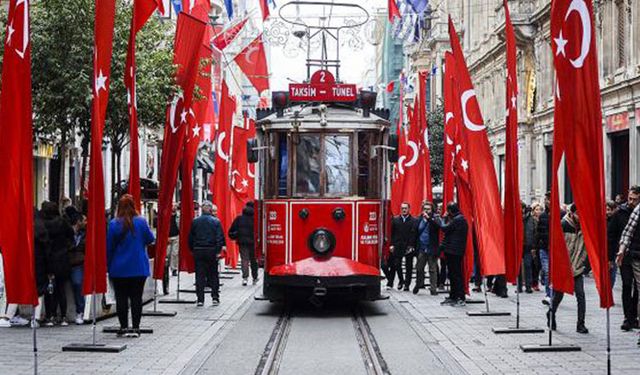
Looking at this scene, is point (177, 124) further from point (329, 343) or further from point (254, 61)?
point (254, 61)

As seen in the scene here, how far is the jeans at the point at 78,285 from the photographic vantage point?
15234mm

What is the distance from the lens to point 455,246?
738 inches

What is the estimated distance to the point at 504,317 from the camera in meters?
17.1

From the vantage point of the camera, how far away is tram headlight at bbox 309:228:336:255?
1750 cm

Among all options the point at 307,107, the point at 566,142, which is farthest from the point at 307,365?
the point at 307,107

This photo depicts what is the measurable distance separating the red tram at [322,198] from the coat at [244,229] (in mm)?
6238

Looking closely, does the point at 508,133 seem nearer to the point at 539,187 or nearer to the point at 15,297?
the point at 15,297

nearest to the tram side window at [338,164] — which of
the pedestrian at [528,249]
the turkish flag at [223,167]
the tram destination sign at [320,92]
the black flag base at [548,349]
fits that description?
the tram destination sign at [320,92]

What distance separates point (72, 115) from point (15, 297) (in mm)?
13144

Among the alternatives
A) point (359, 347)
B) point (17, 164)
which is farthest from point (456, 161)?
point (17, 164)

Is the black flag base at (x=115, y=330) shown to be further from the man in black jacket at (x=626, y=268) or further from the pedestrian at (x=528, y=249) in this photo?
the pedestrian at (x=528, y=249)

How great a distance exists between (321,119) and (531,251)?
20.2ft

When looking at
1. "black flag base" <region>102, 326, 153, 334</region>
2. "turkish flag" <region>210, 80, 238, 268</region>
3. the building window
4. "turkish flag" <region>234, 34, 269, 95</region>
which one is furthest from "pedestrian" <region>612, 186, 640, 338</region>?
"turkish flag" <region>234, 34, 269, 95</region>

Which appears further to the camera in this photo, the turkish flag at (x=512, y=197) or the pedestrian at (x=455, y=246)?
the pedestrian at (x=455, y=246)
